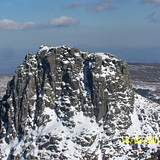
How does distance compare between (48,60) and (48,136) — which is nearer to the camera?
(48,136)

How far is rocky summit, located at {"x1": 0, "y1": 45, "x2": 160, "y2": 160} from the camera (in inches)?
3605

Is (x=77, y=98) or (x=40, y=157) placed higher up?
(x=77, y=98)

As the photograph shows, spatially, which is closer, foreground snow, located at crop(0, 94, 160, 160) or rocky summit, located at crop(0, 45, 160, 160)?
foreground snow, located at crop(0, 94, 160, 160)

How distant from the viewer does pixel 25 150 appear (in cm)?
9019

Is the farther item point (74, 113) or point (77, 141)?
point (74, 113)

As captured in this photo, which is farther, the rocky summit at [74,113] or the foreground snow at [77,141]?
the rocky summit at [74,113]

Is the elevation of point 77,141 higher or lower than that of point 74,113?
lower

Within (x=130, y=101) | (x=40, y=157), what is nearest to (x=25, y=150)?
(x=40, y=157)

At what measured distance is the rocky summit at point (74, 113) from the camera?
91562mm

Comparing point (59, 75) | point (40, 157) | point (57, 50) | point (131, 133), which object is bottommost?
point (40, 157)

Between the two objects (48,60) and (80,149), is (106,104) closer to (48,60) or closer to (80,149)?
(80,149)

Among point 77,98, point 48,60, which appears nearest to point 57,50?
point 48,60

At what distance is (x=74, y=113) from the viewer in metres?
98.0

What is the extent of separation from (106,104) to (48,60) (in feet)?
92.6
